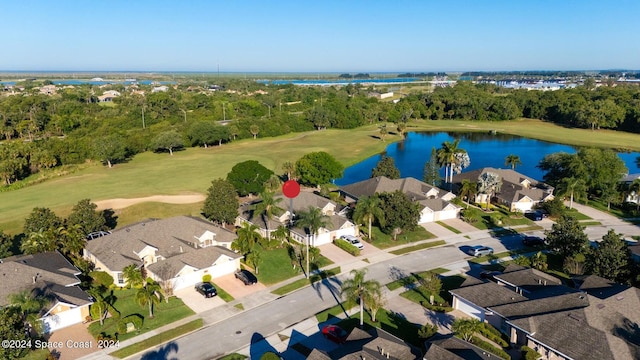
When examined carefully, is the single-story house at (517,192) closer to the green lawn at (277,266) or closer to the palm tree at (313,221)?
the palm tree at (313,221)

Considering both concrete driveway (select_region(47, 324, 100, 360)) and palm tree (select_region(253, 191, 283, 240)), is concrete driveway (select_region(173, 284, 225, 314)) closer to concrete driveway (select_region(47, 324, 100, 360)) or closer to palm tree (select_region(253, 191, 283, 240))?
concrete driveway (select_region(47, 324, 100, 360))

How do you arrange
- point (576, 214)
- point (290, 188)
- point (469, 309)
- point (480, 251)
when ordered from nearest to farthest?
point (469, 309)
point (290, 188)
point (480, 251)
point (576, 214)

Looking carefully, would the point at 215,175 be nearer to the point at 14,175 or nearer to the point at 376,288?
the point at 14,175

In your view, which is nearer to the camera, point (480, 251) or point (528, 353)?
point (528, 353)

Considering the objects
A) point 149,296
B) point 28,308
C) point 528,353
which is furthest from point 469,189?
point 28,308

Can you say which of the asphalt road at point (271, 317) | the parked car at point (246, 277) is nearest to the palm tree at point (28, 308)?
the asphalt road at point (271, 317)

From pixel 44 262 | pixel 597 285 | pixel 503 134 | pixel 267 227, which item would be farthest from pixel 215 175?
pixel 503 134

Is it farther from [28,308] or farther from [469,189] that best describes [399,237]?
[28,308]
